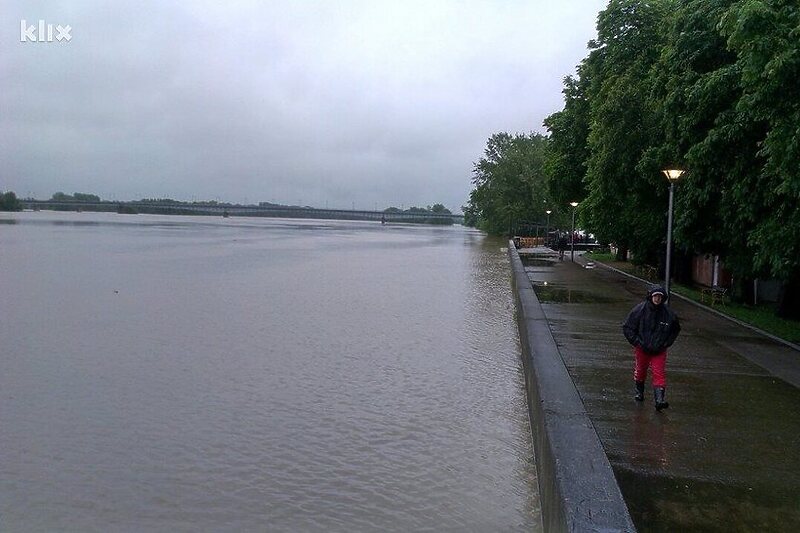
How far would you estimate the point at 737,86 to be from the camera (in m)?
13.3

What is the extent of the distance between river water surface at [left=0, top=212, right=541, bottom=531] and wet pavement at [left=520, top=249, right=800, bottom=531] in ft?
3.59

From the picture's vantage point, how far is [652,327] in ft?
27.0

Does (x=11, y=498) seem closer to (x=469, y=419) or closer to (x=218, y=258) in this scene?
(x=469, y=419)

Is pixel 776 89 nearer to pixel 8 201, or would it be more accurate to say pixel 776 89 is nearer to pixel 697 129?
pixel 697 129

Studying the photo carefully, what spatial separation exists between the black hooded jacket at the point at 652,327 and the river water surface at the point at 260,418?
1796mm


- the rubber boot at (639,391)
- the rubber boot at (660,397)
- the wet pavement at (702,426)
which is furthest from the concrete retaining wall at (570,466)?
the rubber boot at (660,397)

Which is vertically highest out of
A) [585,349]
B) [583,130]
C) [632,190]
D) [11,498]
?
[583,130]

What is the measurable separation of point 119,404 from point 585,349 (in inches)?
272

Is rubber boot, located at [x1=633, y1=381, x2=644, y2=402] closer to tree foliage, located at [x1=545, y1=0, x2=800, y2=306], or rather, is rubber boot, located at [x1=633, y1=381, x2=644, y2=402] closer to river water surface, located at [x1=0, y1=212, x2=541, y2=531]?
river water surface, located at [x1=0, y1=212, x2=541, y2=531]

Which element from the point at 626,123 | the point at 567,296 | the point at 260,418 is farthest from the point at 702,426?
the point at 626,123

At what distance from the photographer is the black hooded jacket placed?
8164 mm

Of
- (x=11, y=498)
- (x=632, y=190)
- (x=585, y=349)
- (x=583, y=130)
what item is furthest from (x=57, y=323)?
(x=583, y=130)

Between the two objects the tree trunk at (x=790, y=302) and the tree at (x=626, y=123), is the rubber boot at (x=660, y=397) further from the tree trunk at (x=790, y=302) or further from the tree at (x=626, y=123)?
the tree at (x=626, y=123)

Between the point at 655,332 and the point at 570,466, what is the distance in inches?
122
